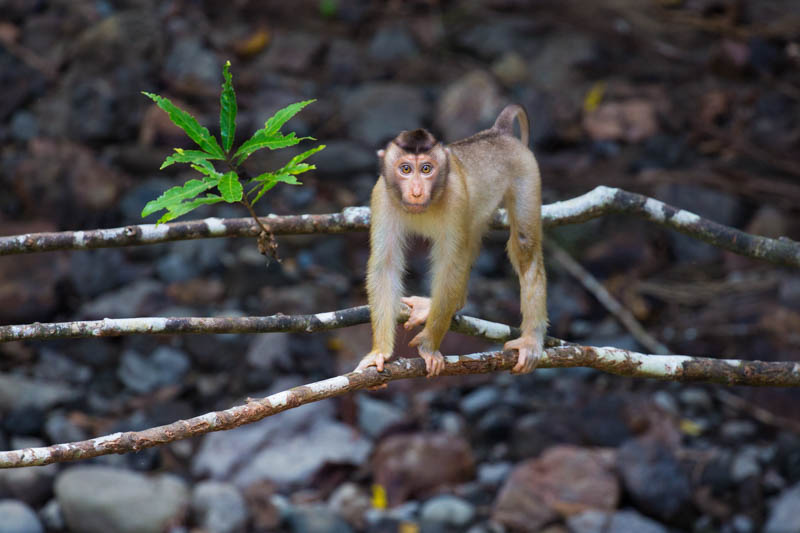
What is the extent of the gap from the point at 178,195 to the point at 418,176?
1517mm

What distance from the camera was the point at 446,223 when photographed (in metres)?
5.63

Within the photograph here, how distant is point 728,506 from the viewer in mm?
9852

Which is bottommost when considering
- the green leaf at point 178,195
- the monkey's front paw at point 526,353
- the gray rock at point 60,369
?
the gray rock at point 60,369

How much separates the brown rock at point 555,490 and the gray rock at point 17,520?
4.53 metres

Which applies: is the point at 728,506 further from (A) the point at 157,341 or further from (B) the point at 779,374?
(A) the point at 157,341

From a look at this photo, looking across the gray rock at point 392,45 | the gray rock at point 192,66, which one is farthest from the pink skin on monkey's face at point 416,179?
the gray rock at point 392,45

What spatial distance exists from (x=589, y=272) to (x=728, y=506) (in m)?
3.79

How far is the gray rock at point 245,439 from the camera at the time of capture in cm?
1059

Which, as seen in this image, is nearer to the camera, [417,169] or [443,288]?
[417,169]

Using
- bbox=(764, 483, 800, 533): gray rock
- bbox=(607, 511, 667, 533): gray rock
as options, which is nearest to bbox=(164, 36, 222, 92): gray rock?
bbox=(607, 511, 667, 533): gray rock

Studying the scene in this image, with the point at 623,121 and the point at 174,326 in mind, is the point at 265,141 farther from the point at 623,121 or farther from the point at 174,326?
the point at 623,121

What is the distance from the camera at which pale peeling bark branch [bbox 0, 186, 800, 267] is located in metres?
5.54

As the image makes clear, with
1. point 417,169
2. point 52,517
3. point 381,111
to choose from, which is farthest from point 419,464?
point 381,111

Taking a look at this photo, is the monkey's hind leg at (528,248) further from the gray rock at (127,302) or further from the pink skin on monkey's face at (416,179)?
the gray rock at (127,302)
